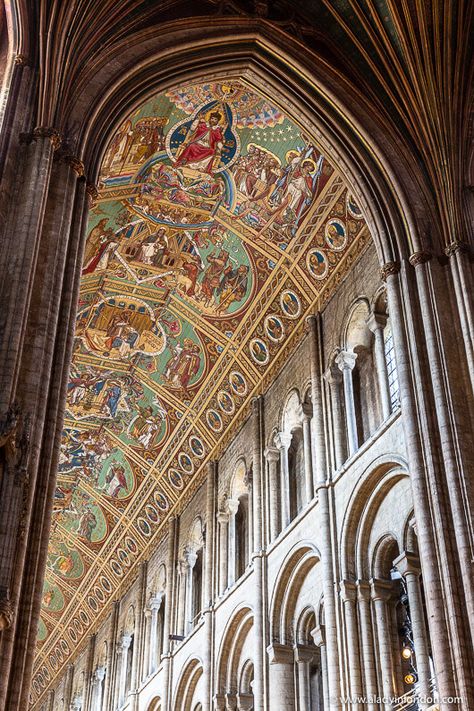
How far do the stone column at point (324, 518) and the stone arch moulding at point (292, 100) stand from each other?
3.90m

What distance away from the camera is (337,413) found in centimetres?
1656

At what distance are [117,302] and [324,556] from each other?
7.64 metres

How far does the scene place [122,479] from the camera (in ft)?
80.7

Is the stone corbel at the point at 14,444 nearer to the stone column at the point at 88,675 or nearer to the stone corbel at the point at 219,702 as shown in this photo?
the stone corbel at the point at 219,702

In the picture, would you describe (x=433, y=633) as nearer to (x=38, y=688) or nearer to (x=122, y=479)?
(x=122, y=479)

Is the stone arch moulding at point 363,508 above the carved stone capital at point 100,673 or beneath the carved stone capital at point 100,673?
beneath

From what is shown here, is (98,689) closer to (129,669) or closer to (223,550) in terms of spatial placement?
(129,669)

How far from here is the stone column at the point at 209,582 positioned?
748 inches

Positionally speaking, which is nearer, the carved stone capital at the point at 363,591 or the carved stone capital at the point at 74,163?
the carved stone capital at the point at 74,163

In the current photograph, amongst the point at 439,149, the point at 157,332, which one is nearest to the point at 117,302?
the point at 157,332

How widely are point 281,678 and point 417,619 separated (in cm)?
424

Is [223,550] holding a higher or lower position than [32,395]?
higher

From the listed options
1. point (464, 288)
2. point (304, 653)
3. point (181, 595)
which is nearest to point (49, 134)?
point (464, 288)

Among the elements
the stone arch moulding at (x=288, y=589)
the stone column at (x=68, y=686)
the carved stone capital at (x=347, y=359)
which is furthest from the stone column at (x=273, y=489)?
the stone column at (x=68, y=686)
